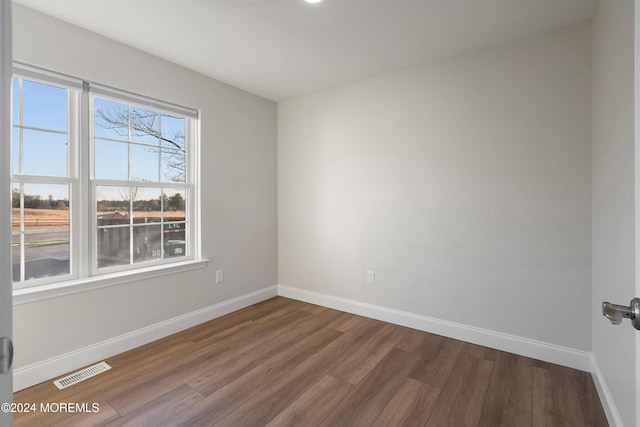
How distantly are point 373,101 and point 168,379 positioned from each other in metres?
3.09

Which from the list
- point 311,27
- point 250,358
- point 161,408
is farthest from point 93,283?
point 311,27

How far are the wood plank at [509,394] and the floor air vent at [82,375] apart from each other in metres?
2.63

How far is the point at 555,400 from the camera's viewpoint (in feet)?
6.44

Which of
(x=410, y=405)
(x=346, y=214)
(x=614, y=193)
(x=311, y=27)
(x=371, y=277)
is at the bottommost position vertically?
(x=410, y=405)

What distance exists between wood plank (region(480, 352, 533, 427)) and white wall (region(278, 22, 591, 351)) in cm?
Answer: 27

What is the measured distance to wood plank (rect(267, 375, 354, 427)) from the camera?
70.5 inches

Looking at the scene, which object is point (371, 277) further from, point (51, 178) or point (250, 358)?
point (51, 178)

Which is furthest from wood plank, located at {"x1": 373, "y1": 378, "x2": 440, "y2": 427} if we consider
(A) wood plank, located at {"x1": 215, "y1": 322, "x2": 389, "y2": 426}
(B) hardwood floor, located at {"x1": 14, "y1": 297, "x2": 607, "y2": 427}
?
(A) wood plank, located at {"x1": 215, "y1": 322, "x2": 389, "y2": 426}

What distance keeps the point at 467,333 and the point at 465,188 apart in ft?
4.27

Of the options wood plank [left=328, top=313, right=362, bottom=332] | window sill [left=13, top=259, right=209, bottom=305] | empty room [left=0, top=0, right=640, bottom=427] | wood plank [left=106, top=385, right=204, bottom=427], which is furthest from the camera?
wood plank [left=328, top=313, right=362, bottom=332]

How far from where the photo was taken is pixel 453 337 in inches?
111

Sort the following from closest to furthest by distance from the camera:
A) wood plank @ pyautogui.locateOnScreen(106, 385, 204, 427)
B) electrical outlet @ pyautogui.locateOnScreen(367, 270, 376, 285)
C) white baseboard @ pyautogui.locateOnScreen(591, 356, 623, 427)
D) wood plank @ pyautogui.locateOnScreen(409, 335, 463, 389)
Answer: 1. white baseboard @ pyautogui.locateOnScreen(591, 356, 623, 427)
2. wood plank @ pyautogui.locateOnScreen(106, 385, 204, 427)
3. wood plank @ pyautogui.locateOnScreen(409, 335, 463, 389)
4. electrical outlet @ pyautogui.locateOnScreen(367, 270, 376, 285)

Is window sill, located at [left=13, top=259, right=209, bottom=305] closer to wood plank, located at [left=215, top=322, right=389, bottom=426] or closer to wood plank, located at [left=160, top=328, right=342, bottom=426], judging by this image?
wood plank, located at [left=160, top=328, right=342, bottom=426]

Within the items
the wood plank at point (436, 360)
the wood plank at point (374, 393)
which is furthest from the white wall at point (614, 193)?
the wood plank at point (374, 393)
